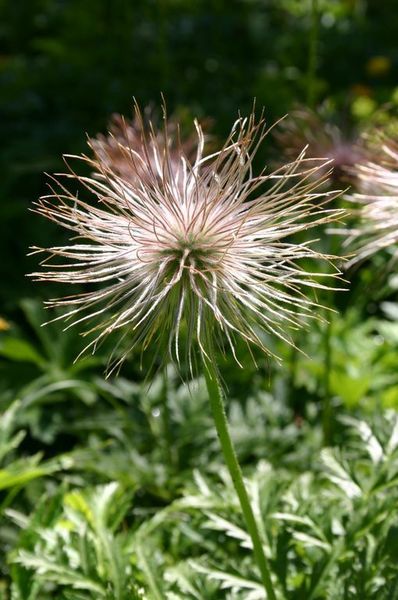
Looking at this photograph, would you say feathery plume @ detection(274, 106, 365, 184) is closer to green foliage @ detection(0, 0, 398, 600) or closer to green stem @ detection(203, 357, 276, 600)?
green foliage @ detection(0, 0, 398, 600)

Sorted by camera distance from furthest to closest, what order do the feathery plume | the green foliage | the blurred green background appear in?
the blurred green background → the feathery plume → the green foliage

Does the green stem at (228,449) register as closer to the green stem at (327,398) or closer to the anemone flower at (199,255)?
the anemone flower at (199,255)

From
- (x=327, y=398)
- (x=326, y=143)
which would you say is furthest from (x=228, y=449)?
(x=326, y=143)

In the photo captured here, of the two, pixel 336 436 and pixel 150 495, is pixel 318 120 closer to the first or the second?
pixel 336 436

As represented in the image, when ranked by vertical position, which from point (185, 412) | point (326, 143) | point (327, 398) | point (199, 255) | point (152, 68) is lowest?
point (185, 412)

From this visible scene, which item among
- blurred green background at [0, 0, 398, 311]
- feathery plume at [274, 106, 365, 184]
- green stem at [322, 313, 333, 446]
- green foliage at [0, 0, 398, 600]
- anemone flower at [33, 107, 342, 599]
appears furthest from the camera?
blurred green background at [0, 0, 398, 311]

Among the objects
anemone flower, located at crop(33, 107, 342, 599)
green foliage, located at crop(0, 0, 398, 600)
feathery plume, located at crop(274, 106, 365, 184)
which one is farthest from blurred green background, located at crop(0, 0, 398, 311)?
anemone flower, located at crop(33, 107, 342, 599)

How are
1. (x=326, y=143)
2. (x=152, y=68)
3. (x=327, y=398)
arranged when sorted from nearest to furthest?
(x=326, y=143) < (x=327, y=398) < (x=152, y=68)

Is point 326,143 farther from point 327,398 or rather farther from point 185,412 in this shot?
point 185,412

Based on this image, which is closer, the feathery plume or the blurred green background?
the feathery plume

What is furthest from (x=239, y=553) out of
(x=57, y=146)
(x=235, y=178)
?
(x=57, y=146)
